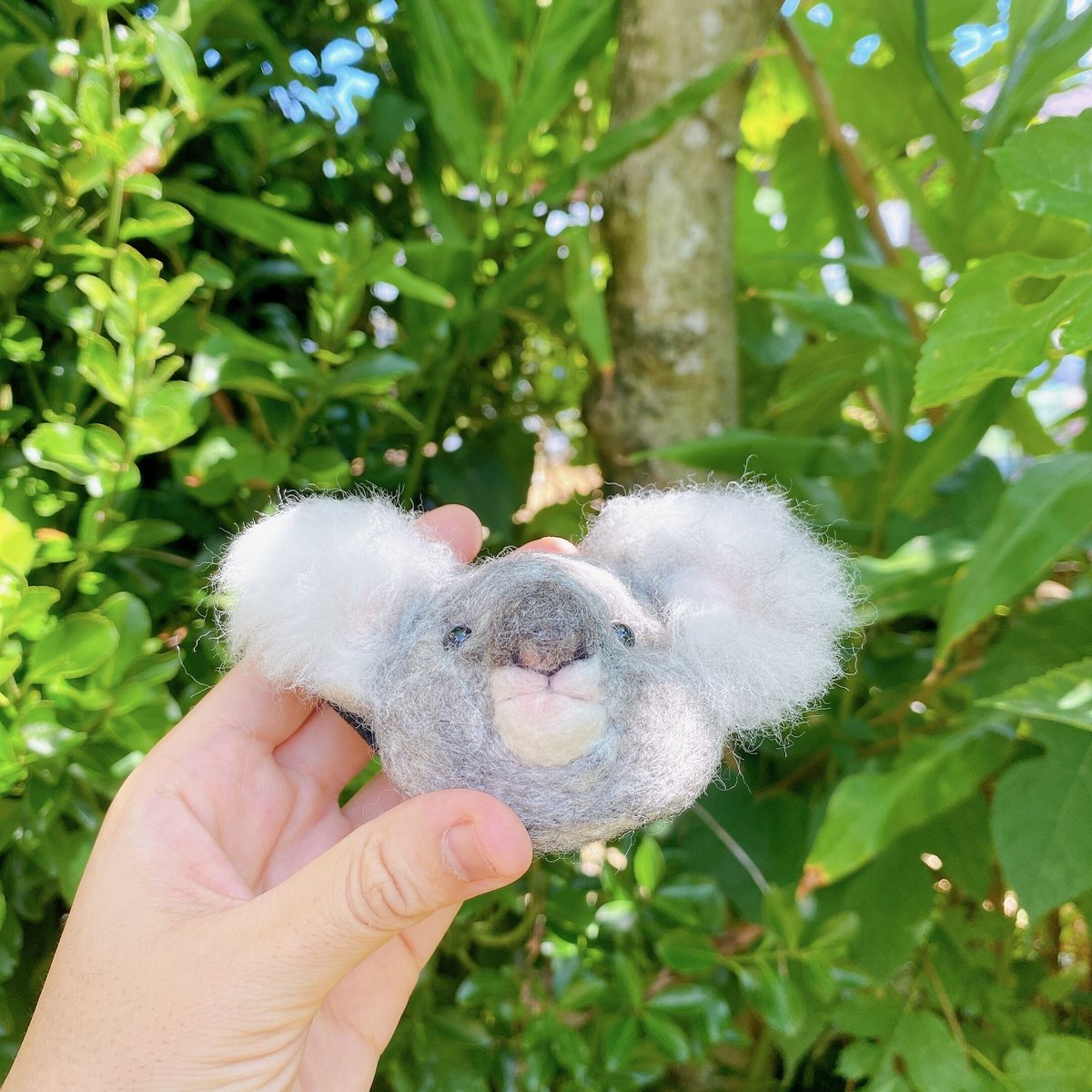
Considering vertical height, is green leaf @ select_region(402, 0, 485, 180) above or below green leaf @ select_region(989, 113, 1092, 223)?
above

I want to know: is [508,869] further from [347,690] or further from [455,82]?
[455,82]

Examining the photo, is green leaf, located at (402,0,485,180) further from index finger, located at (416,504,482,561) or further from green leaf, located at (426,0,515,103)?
index finger, located at (416,504,482,561)

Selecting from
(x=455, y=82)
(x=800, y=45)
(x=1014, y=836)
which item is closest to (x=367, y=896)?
(x=1014, y=836)

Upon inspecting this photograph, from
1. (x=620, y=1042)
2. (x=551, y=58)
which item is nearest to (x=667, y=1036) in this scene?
(x=620, y=1042)

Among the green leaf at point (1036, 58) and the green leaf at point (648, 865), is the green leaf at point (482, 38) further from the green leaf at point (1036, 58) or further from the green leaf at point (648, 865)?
the green leaf at point (648, 865)

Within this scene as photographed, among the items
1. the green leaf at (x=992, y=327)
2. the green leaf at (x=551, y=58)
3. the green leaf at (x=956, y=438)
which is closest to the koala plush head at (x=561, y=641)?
the green leaf at (x=992, y=327)

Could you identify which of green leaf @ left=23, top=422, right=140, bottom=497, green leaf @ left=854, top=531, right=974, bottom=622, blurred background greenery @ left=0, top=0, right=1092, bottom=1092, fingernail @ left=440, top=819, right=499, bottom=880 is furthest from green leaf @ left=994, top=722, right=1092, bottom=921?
green leaf @ left=23, top=422, right=140, bottom=497
